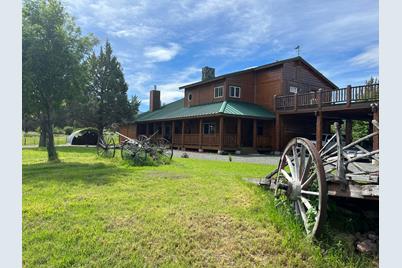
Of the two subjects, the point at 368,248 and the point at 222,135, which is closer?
the point at 368,248

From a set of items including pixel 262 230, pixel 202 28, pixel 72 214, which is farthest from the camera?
pixel 202 28

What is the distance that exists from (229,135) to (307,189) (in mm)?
16094

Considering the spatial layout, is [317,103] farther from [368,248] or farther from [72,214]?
[72,214]

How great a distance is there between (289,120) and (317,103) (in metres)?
4.32

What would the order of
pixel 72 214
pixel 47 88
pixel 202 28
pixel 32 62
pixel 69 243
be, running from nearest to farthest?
pixel 69 243
pixel 72 214
pixel 32 62
pixel 47 88
pixel 202 28

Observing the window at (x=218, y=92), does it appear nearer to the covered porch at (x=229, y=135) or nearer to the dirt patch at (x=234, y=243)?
the covered porch at (x=229, y=135)

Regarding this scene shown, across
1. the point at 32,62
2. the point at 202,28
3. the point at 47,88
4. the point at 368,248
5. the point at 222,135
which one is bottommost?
the point at 368,248

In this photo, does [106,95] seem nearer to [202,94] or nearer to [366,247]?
[202,94]

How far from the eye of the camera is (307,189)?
17.0 feet

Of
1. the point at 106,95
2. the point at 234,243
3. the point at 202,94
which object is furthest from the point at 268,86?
the point at 234,243

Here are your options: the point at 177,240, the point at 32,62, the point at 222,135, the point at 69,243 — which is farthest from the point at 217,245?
the point at 222,135

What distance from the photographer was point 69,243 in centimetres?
437

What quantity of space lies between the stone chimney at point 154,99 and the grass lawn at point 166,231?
2921cm

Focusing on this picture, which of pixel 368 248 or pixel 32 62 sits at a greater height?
pixel 32 62
